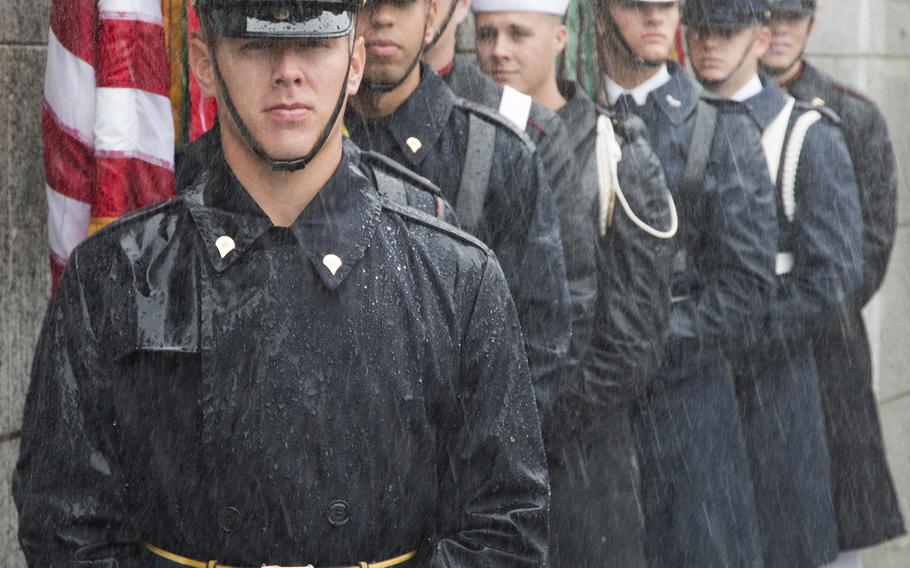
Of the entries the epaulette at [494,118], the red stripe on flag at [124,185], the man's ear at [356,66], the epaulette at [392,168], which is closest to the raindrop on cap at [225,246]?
the man's ear at [356,66]

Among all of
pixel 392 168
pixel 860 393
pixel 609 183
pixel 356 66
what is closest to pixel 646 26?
pixel 609 183

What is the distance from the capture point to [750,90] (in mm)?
5730

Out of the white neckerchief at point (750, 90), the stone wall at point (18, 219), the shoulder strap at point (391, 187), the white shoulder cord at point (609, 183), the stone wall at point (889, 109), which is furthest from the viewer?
the stone wall at point (889, 109)

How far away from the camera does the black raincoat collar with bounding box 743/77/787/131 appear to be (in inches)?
218

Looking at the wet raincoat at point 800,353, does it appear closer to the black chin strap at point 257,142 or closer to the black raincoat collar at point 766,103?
the black raincoat collar at point 766,103

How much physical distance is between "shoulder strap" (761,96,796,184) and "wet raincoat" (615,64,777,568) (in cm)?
24

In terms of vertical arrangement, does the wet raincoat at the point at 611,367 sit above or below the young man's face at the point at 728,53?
below

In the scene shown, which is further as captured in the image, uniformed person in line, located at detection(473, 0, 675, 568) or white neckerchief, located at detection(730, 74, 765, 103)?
white neckerchief, located at detection(730, 74, 765, 103)

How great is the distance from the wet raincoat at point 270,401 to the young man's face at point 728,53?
331 cm

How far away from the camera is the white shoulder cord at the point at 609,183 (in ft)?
15.1

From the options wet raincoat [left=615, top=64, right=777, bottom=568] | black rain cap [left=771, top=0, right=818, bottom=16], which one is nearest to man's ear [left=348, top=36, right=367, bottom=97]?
wet raincoat [left=615, top=64, right=777, bottom=568]

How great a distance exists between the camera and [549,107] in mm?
4770

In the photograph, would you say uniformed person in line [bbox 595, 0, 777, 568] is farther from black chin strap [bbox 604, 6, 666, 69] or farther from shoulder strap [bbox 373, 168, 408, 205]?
shoulder strap [bbox 373, 168, 408, 205]

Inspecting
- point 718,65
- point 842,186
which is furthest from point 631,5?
point 842,186
